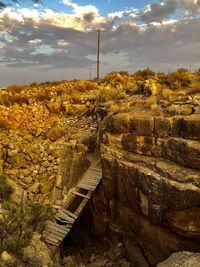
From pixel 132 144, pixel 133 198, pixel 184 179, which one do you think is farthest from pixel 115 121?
pixel 184 179

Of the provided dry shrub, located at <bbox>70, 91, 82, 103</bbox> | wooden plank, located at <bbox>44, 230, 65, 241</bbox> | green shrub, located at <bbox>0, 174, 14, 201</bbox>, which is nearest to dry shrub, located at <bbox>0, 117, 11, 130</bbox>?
green shrub, located at <bbox>0, 174, 14, 201</bbox>

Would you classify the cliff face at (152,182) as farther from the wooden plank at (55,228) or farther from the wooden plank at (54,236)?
the wooden plank at (54,236)

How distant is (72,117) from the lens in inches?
614

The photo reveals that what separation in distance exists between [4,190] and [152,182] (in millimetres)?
5865

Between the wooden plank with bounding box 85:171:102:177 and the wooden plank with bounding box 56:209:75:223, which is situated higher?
the wooden plank with bounding box 85:171:102:177

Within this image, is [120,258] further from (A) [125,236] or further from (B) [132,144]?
(B) [132,144]

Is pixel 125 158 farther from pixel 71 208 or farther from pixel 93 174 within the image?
pixel 71 208

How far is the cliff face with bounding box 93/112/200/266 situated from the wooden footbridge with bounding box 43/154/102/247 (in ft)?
1.99

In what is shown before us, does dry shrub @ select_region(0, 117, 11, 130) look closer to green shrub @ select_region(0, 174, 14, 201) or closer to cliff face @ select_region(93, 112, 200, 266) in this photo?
green shrub @ select_region(0, 174, 14, 201)

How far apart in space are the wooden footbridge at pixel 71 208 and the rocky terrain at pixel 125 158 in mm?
418

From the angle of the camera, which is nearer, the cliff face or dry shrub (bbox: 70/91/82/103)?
the cliff face

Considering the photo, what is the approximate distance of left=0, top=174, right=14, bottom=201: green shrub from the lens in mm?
11516

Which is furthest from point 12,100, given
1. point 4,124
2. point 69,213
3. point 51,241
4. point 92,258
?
point 92,258

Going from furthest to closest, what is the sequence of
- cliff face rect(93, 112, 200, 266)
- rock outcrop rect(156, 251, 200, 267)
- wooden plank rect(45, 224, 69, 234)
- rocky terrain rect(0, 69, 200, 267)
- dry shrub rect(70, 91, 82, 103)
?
1. dry shrub rect(70, 91, 82, 103)
2. wooden plank rect(45, 224, 69, 234)
3. rocky terrain rect(0, 69, 200, 267)
4. cliff face rect(93, 112, 200, 266)
5. rock outcrop rect(156, 251, 200, 267)
